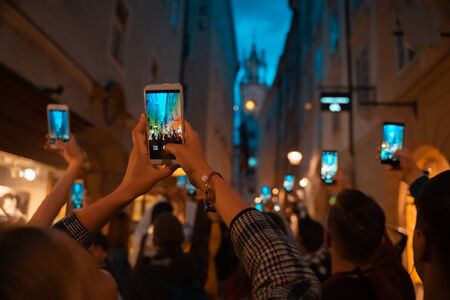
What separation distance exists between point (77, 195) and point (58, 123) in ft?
2.29

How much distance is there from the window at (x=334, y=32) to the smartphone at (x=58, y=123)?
15.7m

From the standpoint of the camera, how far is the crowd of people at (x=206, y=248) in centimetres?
91

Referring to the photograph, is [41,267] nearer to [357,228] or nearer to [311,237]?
[357,228]

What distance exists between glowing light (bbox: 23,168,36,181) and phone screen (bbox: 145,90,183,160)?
63.9 inches

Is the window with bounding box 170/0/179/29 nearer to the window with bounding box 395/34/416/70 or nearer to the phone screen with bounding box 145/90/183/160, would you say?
the window with bounding box 395/34/416/70

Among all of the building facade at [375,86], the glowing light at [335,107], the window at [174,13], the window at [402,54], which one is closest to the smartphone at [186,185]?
the building facade at [375,86]

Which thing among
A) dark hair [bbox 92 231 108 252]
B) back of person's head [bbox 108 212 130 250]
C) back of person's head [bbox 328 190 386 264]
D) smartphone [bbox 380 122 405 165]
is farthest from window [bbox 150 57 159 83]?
back of person's head [bbox 328 190 386 264]

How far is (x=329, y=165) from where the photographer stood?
150 inches

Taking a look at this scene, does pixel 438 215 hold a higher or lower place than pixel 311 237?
higher

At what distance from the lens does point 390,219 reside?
1011cm

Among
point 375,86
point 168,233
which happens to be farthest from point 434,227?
point 375,86

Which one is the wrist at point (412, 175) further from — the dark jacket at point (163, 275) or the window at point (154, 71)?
the window at point (154, 71)

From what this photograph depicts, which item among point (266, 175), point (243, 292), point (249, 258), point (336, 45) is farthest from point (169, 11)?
point (266, 175)

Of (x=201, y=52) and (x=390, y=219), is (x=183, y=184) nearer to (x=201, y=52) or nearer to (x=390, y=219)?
(x=390, y=219)
